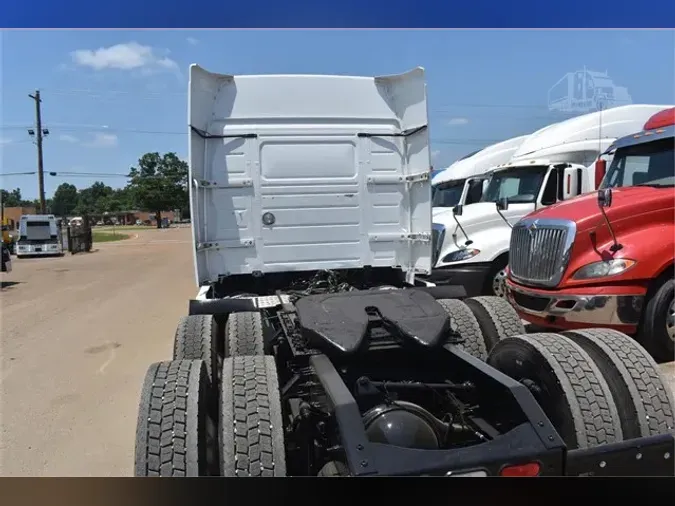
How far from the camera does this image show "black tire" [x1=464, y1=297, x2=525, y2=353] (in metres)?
4.20

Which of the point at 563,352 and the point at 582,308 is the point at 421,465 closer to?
the point at 563,352

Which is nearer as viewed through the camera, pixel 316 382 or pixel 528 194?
pixel 316 382

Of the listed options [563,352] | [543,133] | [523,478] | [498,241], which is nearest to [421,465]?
[523,478]

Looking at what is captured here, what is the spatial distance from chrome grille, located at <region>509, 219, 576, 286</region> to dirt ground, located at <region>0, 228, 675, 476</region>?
4.57ft

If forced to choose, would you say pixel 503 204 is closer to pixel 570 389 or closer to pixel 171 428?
pixel 570 389

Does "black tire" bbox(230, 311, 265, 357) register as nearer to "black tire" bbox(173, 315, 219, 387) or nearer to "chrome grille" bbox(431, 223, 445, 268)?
"black tire" bbox(173, 315, 219, 387)

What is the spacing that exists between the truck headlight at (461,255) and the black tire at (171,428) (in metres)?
5.81

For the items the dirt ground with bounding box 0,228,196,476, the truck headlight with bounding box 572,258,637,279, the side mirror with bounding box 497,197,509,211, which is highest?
the side mirror with bounding box 497,197,509,211

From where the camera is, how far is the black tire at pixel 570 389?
2682 mm

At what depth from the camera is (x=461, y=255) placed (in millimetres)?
8000

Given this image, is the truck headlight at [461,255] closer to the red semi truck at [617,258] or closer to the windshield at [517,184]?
the windshield at [517,184]

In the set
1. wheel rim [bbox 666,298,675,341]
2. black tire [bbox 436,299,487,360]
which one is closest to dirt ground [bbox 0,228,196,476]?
black tire [bbox 436,299,487,360]

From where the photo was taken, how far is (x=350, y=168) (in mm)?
5711

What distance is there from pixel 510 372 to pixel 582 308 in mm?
2483
